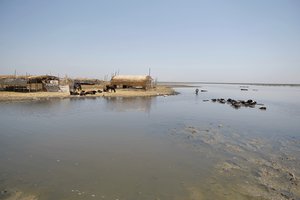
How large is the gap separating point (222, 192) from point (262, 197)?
1.10 m

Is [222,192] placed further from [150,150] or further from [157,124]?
[157,124]

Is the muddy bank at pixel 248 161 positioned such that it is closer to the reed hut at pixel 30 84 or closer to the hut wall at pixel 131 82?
the reed hut at pixel 30 84

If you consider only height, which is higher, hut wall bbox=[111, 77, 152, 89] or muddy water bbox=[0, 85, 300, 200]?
hut wall bbox=[111, 77, 152, 89]

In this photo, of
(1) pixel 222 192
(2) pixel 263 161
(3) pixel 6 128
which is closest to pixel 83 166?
(1) pixel 222 192

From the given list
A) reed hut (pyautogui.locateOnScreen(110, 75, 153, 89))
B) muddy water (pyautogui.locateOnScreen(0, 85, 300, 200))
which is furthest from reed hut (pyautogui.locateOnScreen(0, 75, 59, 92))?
muddy water (pyautogui.locateOnScreen(0, 85, 300, 200))

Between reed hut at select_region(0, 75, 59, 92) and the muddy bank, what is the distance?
31290 mm

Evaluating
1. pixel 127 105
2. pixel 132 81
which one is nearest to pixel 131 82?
pixel 132 81

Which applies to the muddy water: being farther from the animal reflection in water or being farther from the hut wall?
the hut wall

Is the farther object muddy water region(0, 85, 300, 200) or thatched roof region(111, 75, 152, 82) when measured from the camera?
thatched roof region(111, 75, 152, 82)

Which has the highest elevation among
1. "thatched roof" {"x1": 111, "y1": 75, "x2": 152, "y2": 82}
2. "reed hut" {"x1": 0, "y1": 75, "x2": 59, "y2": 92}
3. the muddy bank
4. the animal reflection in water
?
"thatched roof" {"x1": 111, "y1": 75, "x2": 152, "y2": 82}

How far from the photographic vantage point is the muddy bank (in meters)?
7.40

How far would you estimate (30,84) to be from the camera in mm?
39375

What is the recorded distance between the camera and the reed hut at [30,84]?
126ft

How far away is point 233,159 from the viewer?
10.2 meters
